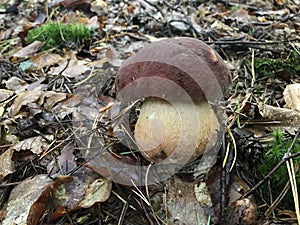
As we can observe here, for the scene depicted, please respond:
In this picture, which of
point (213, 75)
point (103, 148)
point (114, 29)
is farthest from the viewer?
point (114, 29)

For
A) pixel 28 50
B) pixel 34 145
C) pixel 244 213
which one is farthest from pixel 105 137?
pixel 28 50

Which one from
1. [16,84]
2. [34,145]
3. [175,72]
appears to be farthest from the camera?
[16,84]

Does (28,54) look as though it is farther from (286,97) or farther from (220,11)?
(220,11)

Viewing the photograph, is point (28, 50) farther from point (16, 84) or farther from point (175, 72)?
point (175, 72)

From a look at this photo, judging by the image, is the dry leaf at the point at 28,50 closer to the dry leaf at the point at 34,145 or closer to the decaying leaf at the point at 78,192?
the dry leaf at the point at 34,145

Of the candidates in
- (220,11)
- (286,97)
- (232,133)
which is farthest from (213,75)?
(220,11)

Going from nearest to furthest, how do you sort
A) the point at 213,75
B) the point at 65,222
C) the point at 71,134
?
the point at 65,222 < the point at 213,75 < the point at 71,134
